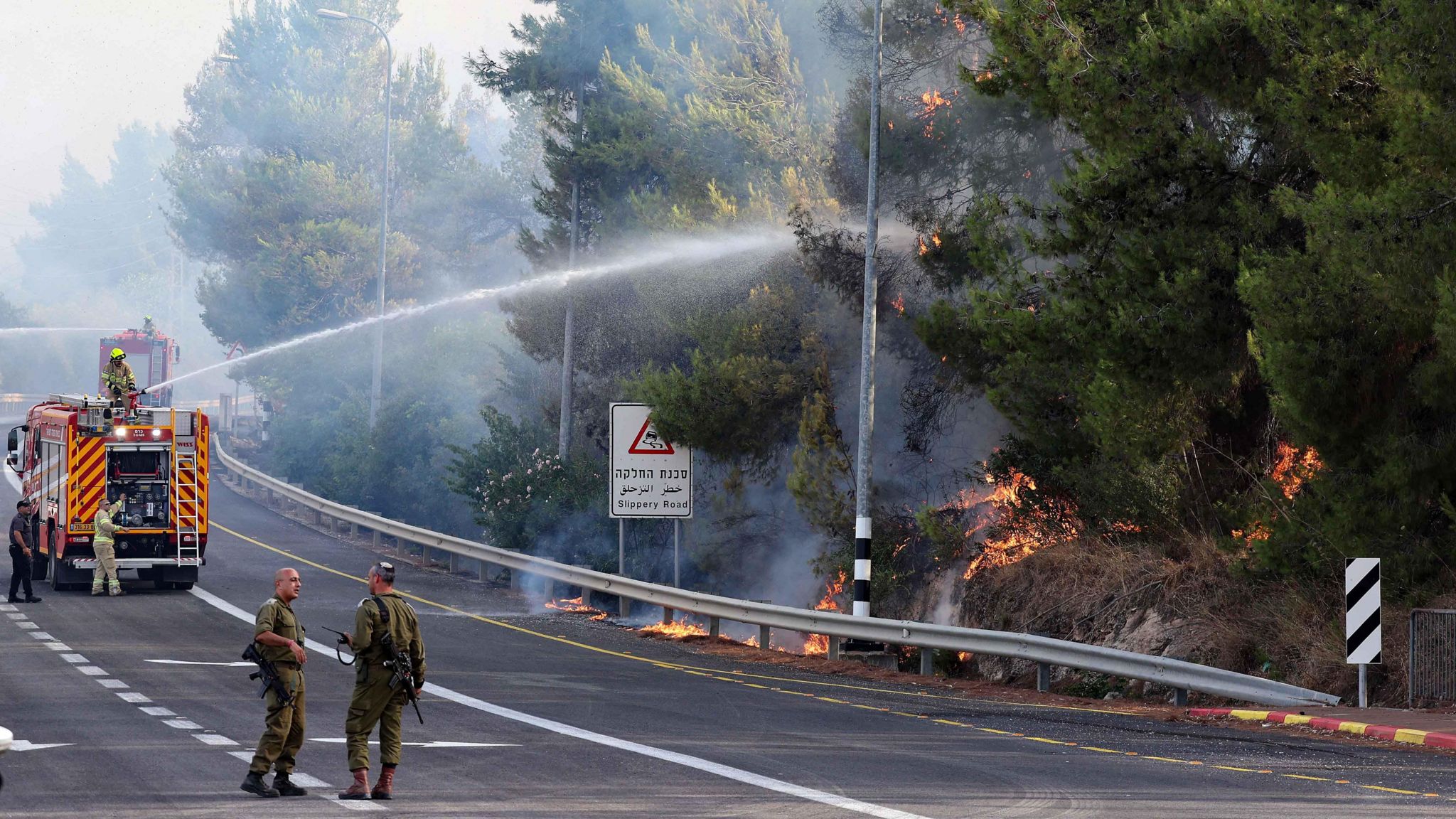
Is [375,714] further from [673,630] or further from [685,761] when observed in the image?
[673,630]

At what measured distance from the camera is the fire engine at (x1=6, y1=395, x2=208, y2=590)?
2544 centimetres

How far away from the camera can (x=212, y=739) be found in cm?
1355

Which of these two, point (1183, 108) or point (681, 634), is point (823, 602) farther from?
point (1183, 108)

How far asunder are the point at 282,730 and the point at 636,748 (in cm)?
314

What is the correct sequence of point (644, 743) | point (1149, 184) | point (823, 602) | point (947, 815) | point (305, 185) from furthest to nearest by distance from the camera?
1. point (305, 185)
2. point (823, 602)
3. point (1149, 184)
4. point (644, 743)
5. point (947, 815)

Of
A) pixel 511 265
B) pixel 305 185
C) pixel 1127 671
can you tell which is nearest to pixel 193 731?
pixel 1127 671

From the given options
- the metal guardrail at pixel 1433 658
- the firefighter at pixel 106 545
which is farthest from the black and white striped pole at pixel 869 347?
the firefighter at pixel 106 545

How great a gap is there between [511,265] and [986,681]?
5404 centimetres

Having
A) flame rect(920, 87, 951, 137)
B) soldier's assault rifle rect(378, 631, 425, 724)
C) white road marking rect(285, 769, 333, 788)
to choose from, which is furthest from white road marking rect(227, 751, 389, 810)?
flame rect(920, 87, 951, 137)

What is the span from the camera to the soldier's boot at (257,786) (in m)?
11.0

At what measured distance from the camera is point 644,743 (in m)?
13.6

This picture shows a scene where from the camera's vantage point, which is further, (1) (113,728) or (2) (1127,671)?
(2) (1127,671)

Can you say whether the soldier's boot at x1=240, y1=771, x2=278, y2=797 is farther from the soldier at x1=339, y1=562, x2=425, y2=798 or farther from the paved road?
the soldier at x1=339, y1=562, x2=425, y2=798

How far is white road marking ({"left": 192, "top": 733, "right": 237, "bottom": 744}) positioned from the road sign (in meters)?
10.7
